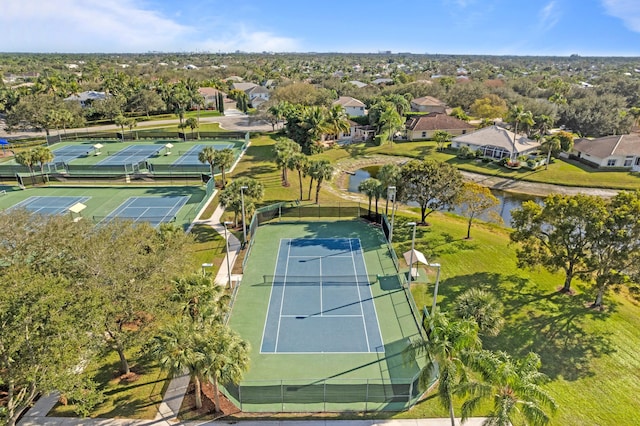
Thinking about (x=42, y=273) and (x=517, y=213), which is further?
(x=517, y=213)

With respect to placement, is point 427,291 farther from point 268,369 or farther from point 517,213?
point 268,369

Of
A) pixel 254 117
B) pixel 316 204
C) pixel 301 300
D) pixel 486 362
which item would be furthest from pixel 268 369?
pixel 254 117

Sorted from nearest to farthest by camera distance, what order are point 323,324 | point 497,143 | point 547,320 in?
point 323,324 → point 547,320 → point 497,143

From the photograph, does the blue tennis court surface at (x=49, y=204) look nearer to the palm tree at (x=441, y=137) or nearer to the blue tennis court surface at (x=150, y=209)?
the blue tennis court surface at (x=150, y=209)

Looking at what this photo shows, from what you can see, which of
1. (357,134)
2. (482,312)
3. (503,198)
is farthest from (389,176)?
(357,134)

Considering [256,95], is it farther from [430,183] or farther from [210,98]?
[430,183]

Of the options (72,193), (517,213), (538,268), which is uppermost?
(517,213)
